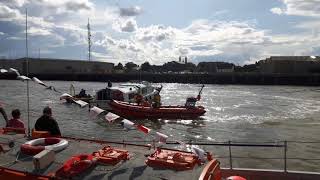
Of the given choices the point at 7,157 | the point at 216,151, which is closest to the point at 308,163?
the point at 216,151

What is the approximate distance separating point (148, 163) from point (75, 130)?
24.6 meters

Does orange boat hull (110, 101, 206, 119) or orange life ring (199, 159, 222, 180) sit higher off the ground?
orange life ring (199, 159, 222, 180)

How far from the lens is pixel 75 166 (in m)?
8.77

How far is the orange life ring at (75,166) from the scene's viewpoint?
8.62m

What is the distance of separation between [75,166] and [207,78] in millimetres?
132382

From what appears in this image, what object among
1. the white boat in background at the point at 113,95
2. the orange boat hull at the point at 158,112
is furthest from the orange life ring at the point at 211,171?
the white boat in background at the point at 113,95

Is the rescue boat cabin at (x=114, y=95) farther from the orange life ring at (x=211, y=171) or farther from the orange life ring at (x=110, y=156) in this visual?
the orange life ring at (x=211, y=171)

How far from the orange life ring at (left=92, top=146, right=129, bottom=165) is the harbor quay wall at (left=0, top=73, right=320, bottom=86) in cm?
11595

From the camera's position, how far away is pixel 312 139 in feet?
97.2

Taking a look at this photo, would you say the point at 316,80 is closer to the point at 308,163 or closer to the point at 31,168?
the point at 308,163

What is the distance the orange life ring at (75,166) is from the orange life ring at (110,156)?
20 centimetres

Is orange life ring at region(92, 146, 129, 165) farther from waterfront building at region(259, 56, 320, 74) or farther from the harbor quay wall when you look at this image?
waterfront building at region(259, 56, 320, 74)

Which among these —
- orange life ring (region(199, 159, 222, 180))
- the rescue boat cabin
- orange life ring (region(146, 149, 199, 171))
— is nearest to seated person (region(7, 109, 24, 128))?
orange life ring (region(146, 149, 199, 171))

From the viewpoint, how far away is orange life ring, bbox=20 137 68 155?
954cm
